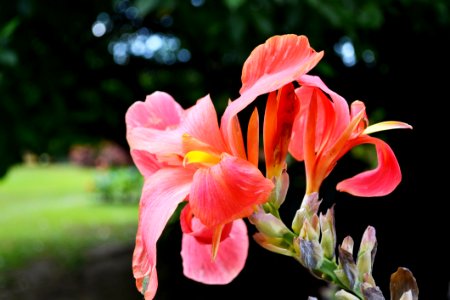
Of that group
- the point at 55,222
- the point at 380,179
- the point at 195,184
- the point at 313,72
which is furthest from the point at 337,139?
the point at 55,222

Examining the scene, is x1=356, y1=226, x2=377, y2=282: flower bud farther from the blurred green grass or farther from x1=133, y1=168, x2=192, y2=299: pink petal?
the blurred green grass

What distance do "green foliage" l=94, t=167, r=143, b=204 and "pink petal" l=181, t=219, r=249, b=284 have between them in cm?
1618

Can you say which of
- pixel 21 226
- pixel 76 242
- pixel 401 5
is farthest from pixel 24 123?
pixel 21 226

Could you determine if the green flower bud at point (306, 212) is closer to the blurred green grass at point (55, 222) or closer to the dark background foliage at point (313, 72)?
the dark background foliage at point (313, 72)

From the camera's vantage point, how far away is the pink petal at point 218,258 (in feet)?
2.72

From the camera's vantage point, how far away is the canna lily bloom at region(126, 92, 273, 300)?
63 cm

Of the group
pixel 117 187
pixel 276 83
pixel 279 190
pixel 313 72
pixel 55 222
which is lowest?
pixel 117 187

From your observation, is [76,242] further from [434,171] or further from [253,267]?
[434,171]

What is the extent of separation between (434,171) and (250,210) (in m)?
3.67

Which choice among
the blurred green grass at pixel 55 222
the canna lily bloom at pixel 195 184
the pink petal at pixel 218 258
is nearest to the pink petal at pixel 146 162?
the canna lily bloom at pixel 195 184

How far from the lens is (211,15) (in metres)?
3.07

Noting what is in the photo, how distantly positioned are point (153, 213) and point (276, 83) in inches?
8.0

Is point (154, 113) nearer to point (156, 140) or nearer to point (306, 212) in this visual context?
point (156, 140)

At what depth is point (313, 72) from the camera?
317 centimetres
